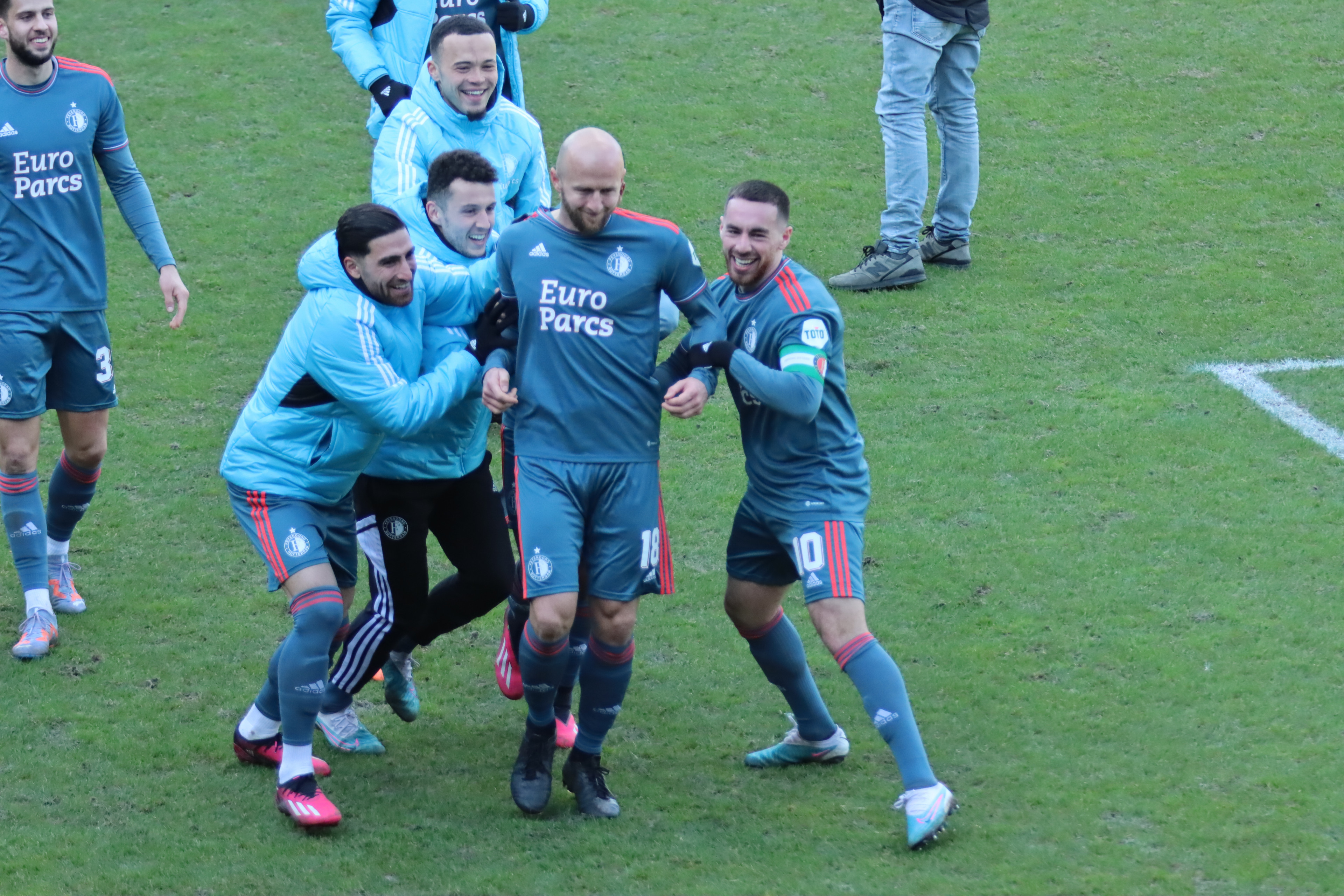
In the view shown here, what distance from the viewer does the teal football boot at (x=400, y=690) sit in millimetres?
5457

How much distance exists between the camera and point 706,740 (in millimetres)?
5355

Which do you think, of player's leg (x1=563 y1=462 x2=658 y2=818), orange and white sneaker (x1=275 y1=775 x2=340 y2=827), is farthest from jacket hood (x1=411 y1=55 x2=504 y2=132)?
orange and white sneaker (x1=275 y1=775 x2=340 y2=827)

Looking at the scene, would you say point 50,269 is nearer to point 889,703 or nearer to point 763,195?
point 763,195

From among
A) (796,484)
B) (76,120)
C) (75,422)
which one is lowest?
(75,422)

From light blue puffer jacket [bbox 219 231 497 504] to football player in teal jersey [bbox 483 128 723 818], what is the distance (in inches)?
9.2

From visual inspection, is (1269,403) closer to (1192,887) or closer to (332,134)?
(1192,887)

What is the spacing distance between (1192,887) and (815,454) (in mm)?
1670

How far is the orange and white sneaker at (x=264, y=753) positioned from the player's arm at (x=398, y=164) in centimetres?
206

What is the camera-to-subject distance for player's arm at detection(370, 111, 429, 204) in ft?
19.2

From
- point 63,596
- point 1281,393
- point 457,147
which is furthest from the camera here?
point 1281,393

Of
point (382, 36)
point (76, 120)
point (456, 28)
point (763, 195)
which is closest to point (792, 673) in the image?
point (763, 195)

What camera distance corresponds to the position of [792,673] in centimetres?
506

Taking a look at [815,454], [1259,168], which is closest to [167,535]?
[815,454]

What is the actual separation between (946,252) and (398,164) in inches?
176
